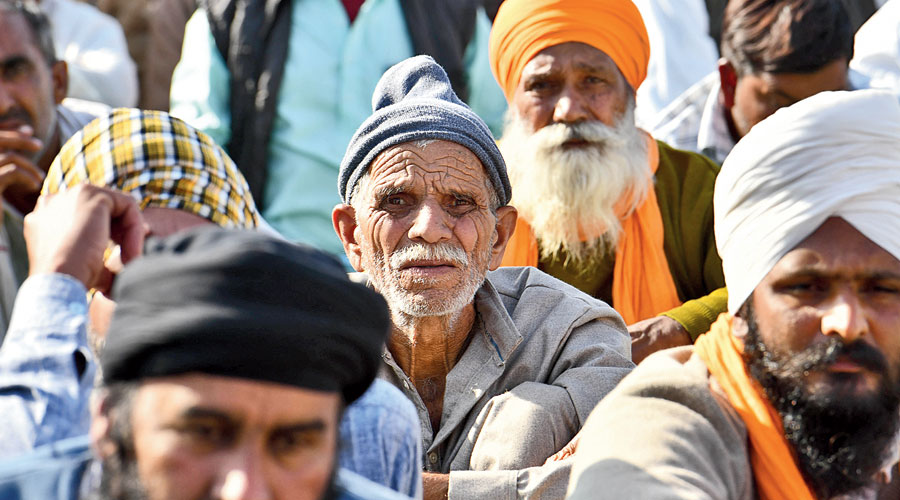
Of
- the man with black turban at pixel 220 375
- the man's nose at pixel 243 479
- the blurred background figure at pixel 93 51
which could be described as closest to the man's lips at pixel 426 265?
the man with black turban at pixel 220 375

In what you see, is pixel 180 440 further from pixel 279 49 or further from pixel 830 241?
pixel 279 49

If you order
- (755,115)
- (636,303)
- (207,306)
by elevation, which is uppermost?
(207,306)

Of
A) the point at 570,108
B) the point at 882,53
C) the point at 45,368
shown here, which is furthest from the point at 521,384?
the point at 882,53

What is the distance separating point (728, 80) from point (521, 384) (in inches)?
116

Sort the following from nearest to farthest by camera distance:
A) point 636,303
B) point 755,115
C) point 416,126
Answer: point 416,126, point 636,303, point 755,115

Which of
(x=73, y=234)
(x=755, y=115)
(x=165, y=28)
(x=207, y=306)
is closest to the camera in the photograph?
(x=207, y=306)

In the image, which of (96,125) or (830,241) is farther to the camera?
(96,125)

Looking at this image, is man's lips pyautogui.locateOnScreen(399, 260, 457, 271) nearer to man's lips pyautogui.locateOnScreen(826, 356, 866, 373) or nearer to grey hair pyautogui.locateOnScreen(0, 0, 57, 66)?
man's lips pyautogui.locateOnScreen(826, 356, 866, 373)

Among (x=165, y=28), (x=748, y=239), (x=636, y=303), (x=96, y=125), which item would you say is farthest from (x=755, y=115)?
(x=165, y=28)

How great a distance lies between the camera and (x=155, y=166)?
391cm

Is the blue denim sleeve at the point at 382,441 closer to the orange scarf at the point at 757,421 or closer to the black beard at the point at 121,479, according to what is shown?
the black beard at the point at 121,479

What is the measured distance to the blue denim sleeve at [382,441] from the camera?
3.09m

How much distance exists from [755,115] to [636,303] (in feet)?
4.11

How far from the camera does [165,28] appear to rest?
8.62 m
